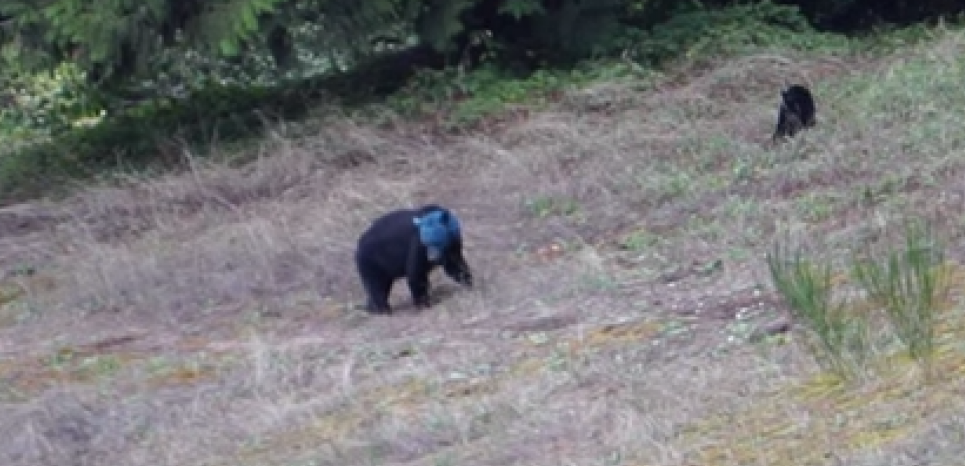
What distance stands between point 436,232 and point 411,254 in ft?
0.74

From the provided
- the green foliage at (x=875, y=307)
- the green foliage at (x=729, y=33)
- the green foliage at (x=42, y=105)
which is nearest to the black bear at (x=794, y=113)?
the green foliage at (x=729, y=33)

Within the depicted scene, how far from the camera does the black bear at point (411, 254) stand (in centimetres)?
1309

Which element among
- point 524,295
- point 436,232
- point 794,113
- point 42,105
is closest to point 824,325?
point 524,295

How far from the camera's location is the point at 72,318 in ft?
46.8

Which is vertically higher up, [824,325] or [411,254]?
[824,325]

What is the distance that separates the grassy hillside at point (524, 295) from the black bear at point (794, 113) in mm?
135

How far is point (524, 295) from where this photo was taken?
12.5 m

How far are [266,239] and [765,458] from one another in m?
7.65

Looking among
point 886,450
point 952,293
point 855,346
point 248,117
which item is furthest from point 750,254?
point 248,117

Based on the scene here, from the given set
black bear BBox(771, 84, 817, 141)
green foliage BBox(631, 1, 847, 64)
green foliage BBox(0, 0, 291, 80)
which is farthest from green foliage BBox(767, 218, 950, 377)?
green foliage BBox(631, 1, 847, 64)

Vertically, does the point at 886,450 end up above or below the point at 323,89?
above

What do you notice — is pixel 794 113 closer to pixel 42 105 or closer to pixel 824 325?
pixel 824 325

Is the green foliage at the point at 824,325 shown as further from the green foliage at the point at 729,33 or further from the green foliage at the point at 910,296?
the green foliage at the point at 729,33

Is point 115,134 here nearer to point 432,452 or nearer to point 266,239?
point 266,239
